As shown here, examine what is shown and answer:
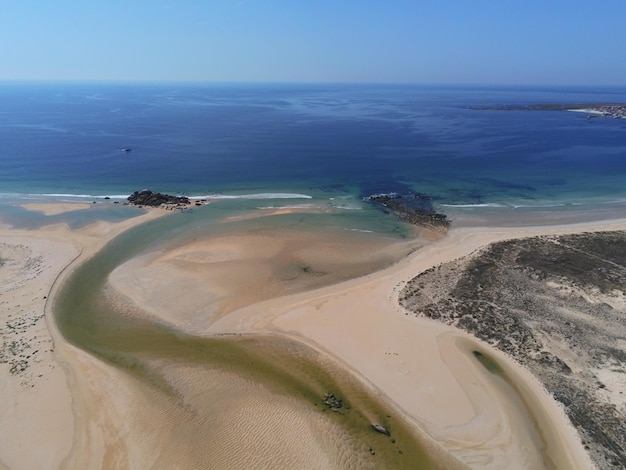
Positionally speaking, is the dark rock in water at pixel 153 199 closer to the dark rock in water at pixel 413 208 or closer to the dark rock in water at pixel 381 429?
the dark rock in water at pixel 413 208

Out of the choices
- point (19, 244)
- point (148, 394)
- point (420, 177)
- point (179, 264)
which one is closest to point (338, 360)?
point (148, 394)

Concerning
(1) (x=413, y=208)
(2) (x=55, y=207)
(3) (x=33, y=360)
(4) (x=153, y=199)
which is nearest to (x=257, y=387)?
(3) (x=33, y=360)

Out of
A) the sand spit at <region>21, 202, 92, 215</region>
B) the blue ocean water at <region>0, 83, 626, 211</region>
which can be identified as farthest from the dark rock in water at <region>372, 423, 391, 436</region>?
the sand spit at <region>21, 202, 92, 215</region>

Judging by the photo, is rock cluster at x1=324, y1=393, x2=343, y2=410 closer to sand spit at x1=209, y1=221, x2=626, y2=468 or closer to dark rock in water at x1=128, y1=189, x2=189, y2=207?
sand spit at x1=209, y1=221, x2=626, y2=468

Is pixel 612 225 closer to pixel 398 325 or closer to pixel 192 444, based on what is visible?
pixel 398 325

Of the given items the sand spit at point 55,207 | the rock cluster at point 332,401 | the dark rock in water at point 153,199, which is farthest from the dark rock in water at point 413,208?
the sand spit at point 55,207
